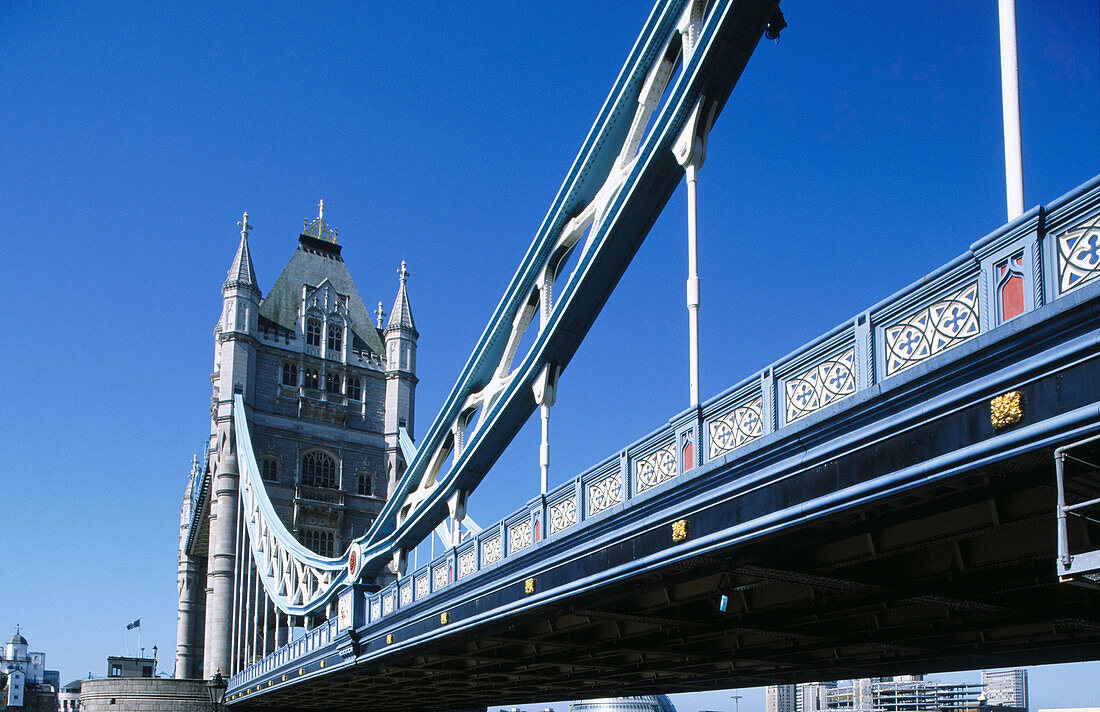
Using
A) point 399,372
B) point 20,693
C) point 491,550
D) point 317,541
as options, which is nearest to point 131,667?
point 317,541

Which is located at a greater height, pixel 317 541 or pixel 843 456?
pixel 317 541

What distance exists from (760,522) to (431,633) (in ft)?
39.6

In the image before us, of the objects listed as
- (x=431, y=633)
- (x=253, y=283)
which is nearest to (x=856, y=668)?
(x=431, y=633)

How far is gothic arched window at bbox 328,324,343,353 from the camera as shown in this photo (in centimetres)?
6519

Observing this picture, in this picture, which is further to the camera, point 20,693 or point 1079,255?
point 20,693

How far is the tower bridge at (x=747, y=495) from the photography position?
8.55 m

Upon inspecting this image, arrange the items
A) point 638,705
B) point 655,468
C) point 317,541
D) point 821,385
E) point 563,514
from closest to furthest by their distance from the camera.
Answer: point 821,385, point 655,468, point 563,514, point 317,541, point 638,705

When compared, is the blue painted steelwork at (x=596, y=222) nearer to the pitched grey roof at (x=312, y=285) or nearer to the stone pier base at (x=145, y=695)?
the stone pier base at (x=145, y=695)

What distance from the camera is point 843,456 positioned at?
1023 cm

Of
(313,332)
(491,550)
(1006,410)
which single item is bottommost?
(491,550)

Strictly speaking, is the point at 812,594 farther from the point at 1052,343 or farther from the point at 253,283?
the point at 253,283

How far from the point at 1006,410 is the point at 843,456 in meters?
2.00

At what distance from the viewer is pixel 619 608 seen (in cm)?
1769

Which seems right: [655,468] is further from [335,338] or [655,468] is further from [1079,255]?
[335,338]
